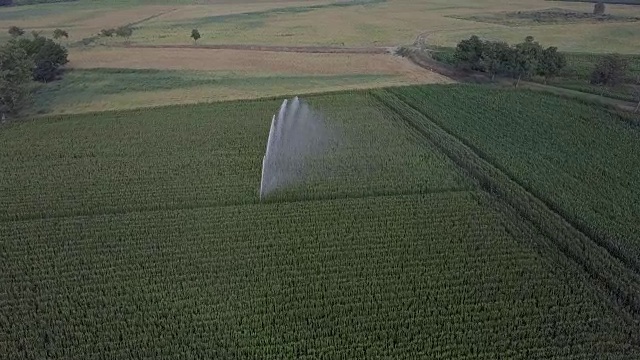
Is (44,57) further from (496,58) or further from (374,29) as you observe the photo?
(374,29)

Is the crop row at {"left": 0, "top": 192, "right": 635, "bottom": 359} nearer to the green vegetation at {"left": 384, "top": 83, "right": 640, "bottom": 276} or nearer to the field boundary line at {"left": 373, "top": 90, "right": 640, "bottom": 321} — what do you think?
the field boundary line at {"left": 373, "top": 90, "right": 640, "bottom": 321}

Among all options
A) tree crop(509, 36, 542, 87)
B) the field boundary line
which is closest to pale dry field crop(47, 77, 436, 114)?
tree crop(509, 36, 542, 87)

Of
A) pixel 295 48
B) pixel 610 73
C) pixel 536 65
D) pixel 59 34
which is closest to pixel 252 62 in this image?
pixel 295 48

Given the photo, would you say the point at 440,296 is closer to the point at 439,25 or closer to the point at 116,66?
the point at 116,66

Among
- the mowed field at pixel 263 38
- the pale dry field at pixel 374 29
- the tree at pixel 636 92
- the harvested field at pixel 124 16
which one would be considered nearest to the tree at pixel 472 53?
the mowed field at pixel 263 38

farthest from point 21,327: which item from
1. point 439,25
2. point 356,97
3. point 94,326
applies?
point 439,25

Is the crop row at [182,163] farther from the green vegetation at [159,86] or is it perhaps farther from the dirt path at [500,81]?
the dirt path at [500,81]
